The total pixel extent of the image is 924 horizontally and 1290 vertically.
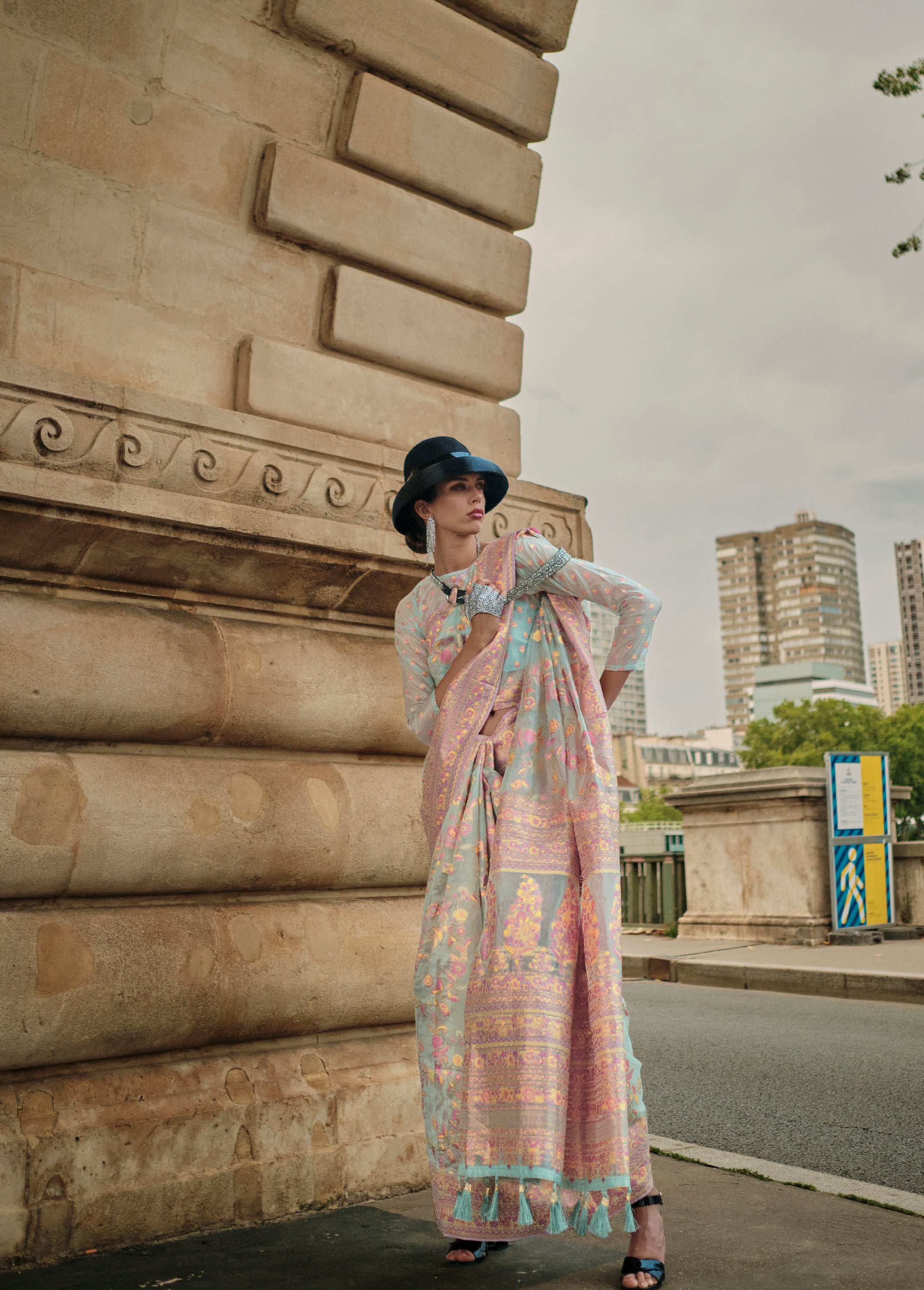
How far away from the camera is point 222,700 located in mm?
3572

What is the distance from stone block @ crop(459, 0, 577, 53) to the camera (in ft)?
14.7

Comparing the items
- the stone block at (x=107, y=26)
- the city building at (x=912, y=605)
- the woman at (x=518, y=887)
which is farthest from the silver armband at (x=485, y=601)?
the city building at (x=912, y=605)

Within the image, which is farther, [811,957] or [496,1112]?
[811,957]

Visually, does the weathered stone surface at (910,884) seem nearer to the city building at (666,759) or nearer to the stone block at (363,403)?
the stone block at (363,403)

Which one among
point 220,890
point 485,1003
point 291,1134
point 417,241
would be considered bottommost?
point 291,1134

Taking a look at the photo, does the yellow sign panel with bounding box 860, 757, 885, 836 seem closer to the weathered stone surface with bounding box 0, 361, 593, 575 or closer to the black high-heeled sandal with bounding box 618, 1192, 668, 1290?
the weathered stone surface with bounding box 0, 361, 593, 575

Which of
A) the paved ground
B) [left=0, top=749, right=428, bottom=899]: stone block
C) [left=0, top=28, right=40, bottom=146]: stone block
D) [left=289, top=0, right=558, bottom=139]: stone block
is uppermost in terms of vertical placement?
[left=289, top=0, right=558, bottom=139]: stone block

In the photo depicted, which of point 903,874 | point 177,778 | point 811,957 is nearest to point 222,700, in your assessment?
point 177,778

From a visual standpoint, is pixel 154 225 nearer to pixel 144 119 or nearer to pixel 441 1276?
pixel 144 119

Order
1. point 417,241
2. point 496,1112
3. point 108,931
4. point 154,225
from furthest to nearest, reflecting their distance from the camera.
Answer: point 417,241
point 154,225
point 108,931
point 496,1112

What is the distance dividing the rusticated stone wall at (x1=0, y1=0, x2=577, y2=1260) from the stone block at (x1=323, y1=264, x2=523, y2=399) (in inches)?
0.5

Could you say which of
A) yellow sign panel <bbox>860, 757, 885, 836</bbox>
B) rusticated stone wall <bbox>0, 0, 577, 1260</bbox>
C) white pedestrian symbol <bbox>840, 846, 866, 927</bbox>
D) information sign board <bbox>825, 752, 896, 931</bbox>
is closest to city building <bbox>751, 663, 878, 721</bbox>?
yellow sign panel <bbox>860, 757, 885, 836</bbox>

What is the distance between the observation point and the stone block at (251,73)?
12.4 feet

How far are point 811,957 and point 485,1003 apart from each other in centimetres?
909
